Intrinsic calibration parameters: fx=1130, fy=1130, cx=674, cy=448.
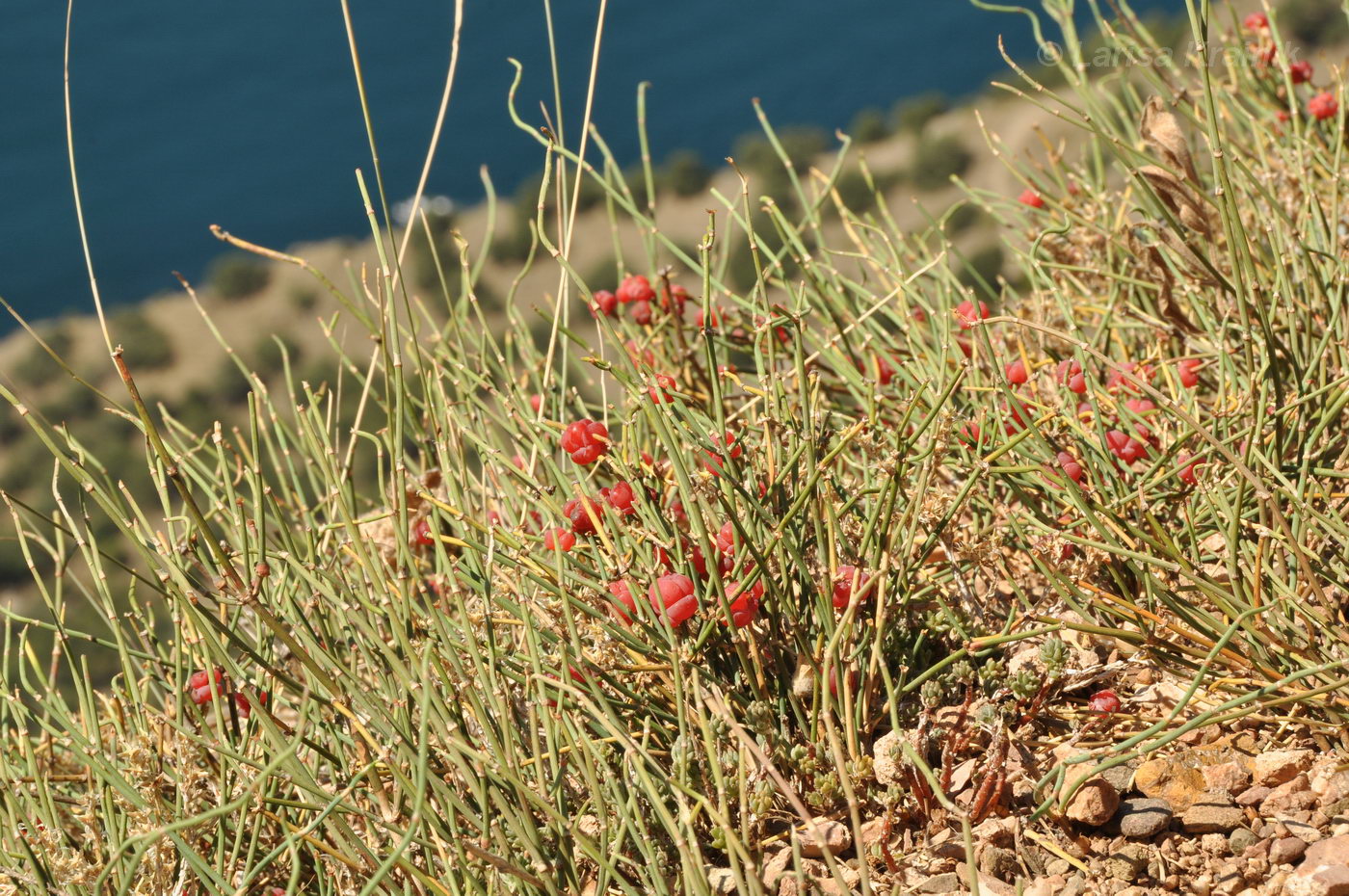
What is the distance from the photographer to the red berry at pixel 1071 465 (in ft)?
3.79

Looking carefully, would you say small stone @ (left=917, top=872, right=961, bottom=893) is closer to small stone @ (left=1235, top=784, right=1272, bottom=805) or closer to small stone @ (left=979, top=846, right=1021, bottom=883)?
small stone @ (left=979, top=846, right=1021, bottom=883)

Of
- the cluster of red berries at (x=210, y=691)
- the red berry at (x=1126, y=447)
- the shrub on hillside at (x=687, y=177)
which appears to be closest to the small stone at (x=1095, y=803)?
the red berry at (x=1126, y=447)

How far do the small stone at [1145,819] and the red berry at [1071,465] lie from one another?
0.32 metres

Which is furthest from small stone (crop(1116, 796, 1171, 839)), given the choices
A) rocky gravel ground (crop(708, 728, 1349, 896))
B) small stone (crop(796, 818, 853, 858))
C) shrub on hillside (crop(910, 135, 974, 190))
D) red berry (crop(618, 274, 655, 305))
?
shrub on hillside (crop(910, 135, 974, 190))

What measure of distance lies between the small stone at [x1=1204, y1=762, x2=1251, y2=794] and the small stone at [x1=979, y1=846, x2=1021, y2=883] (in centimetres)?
19

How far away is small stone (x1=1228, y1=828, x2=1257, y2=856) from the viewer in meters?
0.94

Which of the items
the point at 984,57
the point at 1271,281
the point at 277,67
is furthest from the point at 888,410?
the point at 277,67

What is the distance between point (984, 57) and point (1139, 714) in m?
14.4

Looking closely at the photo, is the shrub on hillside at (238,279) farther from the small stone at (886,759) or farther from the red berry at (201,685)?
the small stone at (886,759)

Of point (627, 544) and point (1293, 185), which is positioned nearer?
point (627, 544)

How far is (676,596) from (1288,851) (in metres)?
0.54

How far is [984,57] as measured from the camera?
14.1 m

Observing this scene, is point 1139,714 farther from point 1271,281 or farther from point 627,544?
point 1271,281

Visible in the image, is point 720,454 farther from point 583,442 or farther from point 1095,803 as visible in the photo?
point 1095,803
